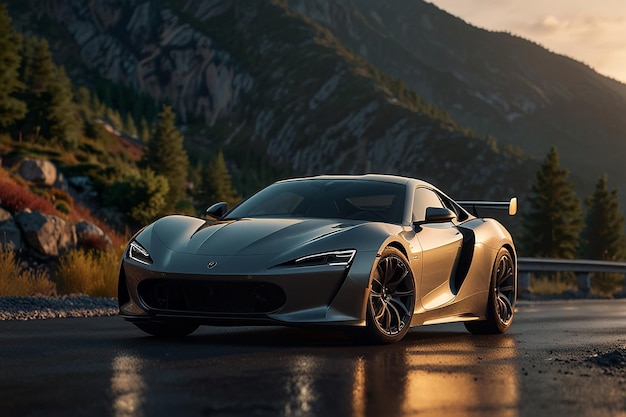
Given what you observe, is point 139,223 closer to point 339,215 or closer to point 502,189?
point 339,215

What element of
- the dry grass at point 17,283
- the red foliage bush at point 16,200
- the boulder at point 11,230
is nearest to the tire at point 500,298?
the dry grass at point 17,283

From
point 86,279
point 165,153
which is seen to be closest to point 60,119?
point 165,153

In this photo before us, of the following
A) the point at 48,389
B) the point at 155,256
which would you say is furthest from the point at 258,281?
the point at 48,389

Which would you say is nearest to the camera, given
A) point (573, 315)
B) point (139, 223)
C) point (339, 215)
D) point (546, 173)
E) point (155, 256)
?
point (155, 256)

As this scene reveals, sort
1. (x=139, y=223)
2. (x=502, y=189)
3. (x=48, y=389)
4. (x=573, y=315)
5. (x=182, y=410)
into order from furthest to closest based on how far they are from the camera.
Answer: (x=502, y=189) → (x=139, y=223) → (x=573, y=315) → (x=48, y=389) → (x=182, y=410)

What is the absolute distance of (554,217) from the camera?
70.5 meters

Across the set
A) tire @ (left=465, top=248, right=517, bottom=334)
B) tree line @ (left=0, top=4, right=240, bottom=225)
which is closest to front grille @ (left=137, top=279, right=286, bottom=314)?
tire @ (left=465, top=248, right=517, bottom=334)

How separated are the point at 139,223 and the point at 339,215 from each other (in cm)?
5200

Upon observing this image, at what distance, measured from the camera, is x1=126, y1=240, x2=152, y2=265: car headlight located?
309 inches

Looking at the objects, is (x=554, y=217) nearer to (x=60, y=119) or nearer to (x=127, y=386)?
(x=60, y=119)

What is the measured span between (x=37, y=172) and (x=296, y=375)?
5198 centimetres

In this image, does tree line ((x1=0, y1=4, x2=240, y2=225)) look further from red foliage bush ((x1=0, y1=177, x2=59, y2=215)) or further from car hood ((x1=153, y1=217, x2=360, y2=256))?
car hood ((x1=153, y1=217, x2=360, y2=256))

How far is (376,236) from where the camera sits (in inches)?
308

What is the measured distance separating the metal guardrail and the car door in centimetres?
1078
